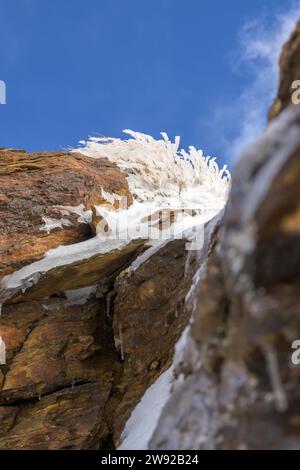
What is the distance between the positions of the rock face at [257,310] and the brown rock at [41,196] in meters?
5.62

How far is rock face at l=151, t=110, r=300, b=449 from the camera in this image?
2836 millimetres

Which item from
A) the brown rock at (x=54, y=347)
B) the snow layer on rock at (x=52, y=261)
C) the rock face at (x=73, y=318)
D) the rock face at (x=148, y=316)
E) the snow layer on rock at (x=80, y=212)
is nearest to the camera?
the rock face at (x=148, y=316)

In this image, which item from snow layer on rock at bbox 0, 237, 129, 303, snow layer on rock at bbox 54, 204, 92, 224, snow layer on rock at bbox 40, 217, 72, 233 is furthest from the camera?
snow layer on rock at bbox 54, 204, 92, 224

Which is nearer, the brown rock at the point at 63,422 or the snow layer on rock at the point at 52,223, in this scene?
the brown rock at the point at 63,422

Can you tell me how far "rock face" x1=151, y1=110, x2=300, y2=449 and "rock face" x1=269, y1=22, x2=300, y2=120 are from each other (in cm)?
112

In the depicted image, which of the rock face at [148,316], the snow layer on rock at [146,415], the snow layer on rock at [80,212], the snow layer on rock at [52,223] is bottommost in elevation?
the snow layer on rock at [146,415]

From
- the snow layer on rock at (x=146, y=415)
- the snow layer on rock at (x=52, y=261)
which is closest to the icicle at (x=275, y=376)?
the snow layer on rock at (x=146, y=415)

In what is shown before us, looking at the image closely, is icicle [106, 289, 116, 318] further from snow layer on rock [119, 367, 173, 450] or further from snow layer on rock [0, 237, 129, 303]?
snow layer on rock [119, 367, 173, 450]

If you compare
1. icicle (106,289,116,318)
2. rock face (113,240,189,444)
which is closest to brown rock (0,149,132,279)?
icicle (106,289,116,318)

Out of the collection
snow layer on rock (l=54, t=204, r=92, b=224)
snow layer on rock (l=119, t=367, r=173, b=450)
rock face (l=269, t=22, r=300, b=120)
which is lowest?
snow layer on rock (l=119, t=367, r=173, b=450)

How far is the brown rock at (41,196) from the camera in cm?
892

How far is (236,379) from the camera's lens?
135 inches

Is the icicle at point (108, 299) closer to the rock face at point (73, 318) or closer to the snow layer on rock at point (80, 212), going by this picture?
the rock face at point (73, 318)
